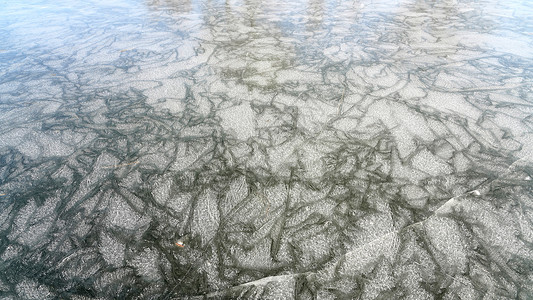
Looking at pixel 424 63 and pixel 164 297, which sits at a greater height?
pixel 424 63

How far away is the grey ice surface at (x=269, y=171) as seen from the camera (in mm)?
931

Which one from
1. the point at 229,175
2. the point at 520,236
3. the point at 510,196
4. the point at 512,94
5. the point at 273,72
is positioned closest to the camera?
the point at 520,236

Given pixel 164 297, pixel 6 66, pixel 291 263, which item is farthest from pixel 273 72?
pixel 6 66

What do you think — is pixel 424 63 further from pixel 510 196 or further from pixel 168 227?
pixel 168 227

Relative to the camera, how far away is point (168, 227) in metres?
1.09

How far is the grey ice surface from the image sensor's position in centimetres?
93

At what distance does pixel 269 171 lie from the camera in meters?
1.34

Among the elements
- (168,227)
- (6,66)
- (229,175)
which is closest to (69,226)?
(168,227)

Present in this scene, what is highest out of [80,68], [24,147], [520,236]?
[80,68]

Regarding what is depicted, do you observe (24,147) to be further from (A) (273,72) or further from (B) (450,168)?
(B) (450,168)

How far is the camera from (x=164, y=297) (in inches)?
34.4

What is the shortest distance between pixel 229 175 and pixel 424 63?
209cm

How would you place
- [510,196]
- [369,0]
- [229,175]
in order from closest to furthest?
[510,196]
[229,175]
[369,0]

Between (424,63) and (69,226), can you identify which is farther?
(424,63)
